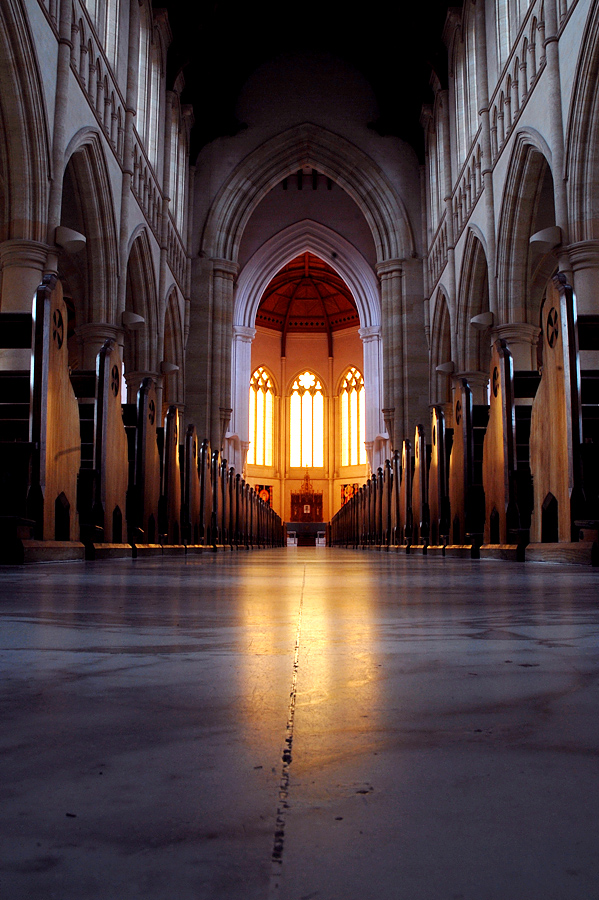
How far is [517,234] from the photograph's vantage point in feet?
42.1

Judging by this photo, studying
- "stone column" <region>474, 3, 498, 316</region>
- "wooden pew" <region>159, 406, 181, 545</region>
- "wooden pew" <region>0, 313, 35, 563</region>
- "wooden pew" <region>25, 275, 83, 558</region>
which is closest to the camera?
"wooden pew" <region>0, 313, 35, 563</region>

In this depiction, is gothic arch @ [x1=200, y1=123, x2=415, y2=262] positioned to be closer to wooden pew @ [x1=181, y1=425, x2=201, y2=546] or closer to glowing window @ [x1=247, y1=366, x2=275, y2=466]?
wooden pew @ [x1=181, y1=425, x2=201, y2=546]

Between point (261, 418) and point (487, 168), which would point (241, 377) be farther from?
point (487, 168)

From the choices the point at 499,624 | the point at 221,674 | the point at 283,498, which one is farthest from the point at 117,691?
the point at 283,498

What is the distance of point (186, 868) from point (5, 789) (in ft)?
0.37

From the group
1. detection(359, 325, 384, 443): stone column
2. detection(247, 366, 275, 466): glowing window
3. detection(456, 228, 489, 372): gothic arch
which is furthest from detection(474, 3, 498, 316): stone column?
detection(247, 366, 275, 466): glowing window

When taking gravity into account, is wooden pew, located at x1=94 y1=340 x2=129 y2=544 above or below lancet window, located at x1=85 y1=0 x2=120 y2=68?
below

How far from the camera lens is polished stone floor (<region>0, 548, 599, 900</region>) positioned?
29 cm

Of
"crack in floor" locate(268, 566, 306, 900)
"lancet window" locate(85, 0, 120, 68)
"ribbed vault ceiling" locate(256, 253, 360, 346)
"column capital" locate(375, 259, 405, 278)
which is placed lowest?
"crack in floor" locate(268, 566, 306, 900)

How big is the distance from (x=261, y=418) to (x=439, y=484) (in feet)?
90.8

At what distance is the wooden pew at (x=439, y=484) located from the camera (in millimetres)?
7750

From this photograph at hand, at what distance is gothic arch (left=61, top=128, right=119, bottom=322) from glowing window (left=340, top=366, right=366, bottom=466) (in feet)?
73.9

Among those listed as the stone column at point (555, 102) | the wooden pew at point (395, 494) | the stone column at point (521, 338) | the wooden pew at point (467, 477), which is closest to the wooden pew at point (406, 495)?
the wooden pew at point (395, 494)

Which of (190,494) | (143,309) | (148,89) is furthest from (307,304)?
(190,494)
